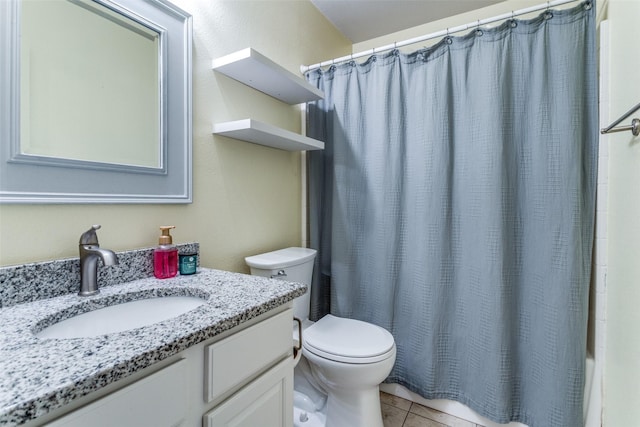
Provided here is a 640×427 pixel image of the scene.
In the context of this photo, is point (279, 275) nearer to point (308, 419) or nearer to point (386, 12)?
point (308, 419)

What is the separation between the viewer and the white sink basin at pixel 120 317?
0.72 m

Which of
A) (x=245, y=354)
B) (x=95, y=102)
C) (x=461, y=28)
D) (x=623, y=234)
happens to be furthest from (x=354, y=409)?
(x=461, y=28)

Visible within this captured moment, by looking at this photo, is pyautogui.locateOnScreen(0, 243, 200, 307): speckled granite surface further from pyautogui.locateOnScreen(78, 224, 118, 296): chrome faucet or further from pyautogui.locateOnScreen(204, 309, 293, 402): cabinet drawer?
pyautogui.locateOnScreen(204, 309, 293, 402): cabinet drawer

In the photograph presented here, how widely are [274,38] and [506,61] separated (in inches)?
46.2

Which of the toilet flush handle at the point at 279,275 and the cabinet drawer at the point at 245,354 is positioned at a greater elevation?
the toilet flush handle at the point at 279,275

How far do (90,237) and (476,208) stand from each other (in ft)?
5.03

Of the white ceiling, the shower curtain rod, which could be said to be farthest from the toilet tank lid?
the white ceiling

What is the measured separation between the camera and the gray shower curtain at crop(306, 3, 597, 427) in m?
1.27

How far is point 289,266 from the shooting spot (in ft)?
4.61

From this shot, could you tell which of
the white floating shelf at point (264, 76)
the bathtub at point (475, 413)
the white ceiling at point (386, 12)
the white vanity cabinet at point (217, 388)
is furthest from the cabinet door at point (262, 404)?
the white ceiling at point (386, 12)

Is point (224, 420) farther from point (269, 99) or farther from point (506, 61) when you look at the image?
point (506, 61)

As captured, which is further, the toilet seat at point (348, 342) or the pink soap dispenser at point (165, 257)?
the toilet seat at point (348, 342)

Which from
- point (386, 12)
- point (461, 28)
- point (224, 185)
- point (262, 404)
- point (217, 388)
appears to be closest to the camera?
point (217, 388)

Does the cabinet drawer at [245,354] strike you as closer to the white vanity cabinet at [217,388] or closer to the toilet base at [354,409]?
the white vanity cabinet at [217,388]
